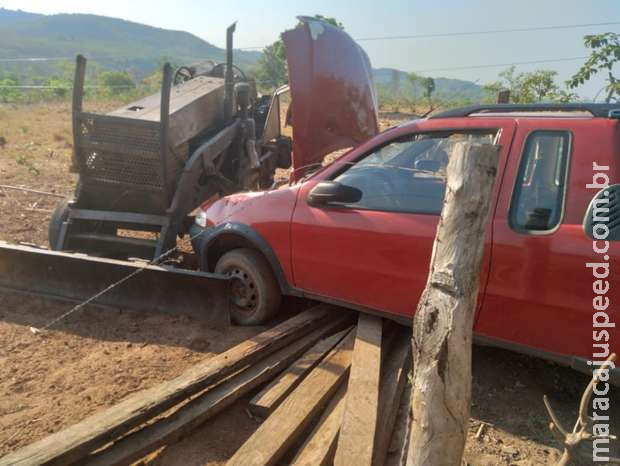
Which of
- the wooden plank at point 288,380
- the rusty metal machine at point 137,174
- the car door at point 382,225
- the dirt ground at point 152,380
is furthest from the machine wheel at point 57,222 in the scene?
the wooden plank at point 288,380

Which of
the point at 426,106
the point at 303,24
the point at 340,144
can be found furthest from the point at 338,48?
the point at 426,106

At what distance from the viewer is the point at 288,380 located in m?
3.13

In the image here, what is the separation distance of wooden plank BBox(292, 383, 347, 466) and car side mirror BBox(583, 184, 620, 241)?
1.70 meters

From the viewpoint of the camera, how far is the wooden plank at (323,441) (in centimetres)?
242

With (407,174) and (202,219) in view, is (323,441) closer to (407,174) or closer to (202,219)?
(407,174)

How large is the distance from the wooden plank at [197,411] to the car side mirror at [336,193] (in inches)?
42.6

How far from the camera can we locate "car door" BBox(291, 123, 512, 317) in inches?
125

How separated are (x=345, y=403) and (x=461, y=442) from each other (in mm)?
994

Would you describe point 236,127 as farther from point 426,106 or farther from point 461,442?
point 426,106

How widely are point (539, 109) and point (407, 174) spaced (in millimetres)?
916

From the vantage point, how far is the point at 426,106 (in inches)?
1009

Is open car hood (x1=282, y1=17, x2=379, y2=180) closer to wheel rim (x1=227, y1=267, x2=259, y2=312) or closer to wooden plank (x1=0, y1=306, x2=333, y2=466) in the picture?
wheel rim (x1=227, y1=267, x2=259, y2=312)

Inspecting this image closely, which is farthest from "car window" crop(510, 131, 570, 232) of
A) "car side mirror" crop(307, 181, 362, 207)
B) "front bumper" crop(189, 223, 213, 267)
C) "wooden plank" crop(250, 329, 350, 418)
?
"front bumper" crop(189, 223, 213, 267)

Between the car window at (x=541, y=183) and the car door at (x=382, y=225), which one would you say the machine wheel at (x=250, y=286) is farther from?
the car window at (x=541, y=183)
